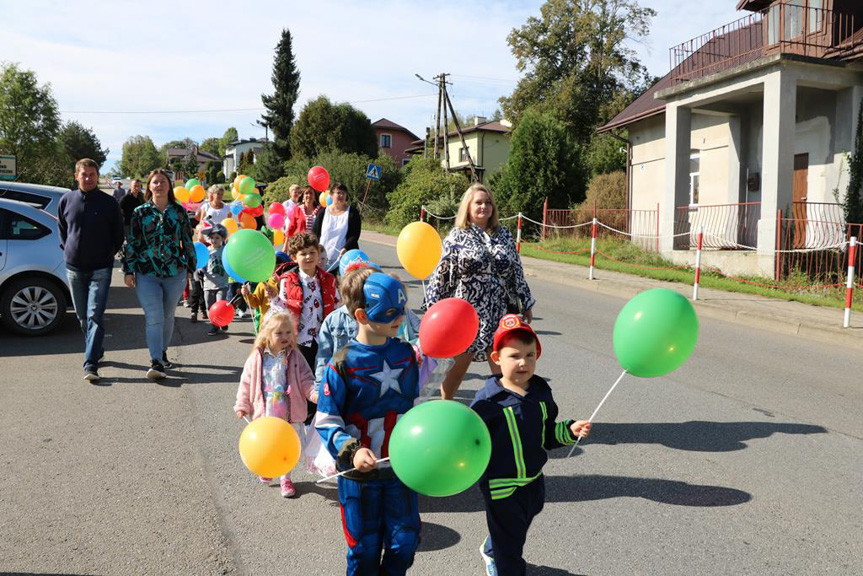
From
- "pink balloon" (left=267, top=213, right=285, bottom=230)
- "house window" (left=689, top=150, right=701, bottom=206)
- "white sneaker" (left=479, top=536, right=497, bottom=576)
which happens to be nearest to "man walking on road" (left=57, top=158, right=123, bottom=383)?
"pink balloon" (left=267, top=213, right=285, bottom=230)

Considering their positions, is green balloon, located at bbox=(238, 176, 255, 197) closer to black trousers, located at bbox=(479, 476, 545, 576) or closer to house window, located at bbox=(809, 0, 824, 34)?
black trousers, located at bbox=(479, 476, 545, 576)

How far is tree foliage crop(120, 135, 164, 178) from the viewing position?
398 feet

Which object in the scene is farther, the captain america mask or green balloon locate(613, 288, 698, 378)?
green balloon locate(613, 288, 698, 378)

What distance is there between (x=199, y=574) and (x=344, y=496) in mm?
1039

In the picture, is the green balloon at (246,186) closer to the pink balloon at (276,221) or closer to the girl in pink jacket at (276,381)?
the pink balloon at (276,221)

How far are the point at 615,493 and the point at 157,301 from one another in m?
4.70

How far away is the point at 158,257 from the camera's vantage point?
641cm

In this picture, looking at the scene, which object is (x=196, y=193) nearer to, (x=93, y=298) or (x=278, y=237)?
(x=278, y=237)

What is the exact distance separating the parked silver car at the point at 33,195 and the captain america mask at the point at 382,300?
8.73 meters

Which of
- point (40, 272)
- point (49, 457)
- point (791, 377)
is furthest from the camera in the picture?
point (40, 272)

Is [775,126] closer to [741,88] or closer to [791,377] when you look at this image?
[741,88]

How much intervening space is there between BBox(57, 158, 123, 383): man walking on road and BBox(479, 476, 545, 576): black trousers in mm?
5066

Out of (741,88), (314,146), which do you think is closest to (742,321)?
(741,88)

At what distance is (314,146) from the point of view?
57.9 metres
